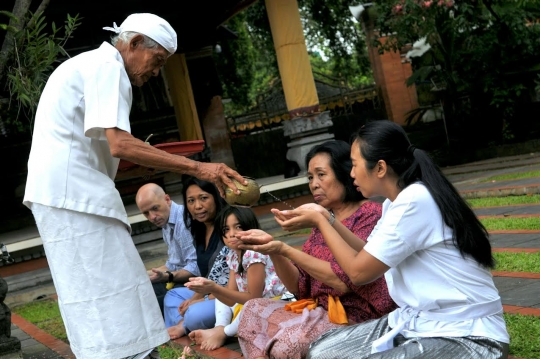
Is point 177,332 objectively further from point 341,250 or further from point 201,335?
point 341,250

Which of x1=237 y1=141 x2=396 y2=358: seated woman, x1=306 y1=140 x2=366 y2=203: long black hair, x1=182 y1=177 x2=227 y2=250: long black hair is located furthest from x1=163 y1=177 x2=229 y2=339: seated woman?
x1=306 y1=140 x2=366 y2=203: long black hair

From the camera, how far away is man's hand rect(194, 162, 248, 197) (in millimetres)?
3098

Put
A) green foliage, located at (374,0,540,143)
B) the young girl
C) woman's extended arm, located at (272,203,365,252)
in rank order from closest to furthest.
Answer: woman's extended arm, located at (272,203,365,252) < the young girl < green foliage, located at (374,0,540,143)

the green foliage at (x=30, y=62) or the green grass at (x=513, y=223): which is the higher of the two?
the green foliage at (x=30, y=62)

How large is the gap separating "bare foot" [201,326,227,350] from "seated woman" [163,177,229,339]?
27cm

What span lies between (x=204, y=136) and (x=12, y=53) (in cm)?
886

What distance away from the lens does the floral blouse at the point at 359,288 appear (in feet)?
11.5

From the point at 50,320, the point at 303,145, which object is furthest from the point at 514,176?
the point at 50,320

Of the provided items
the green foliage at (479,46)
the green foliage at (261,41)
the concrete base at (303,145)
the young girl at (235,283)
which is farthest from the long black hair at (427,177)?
the green foliage at (261,41)

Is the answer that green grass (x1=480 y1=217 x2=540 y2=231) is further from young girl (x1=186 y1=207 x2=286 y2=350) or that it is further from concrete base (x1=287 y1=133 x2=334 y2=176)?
concrete base (x1=287 y1=133 x2=334 y2=176)

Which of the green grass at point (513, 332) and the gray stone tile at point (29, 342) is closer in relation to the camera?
the green grass at point (513, 332)

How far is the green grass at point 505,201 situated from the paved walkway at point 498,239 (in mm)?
164

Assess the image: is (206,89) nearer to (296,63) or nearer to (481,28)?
(296,63)

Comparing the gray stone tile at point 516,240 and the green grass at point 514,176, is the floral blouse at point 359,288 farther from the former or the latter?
the green grass at point 514,176
